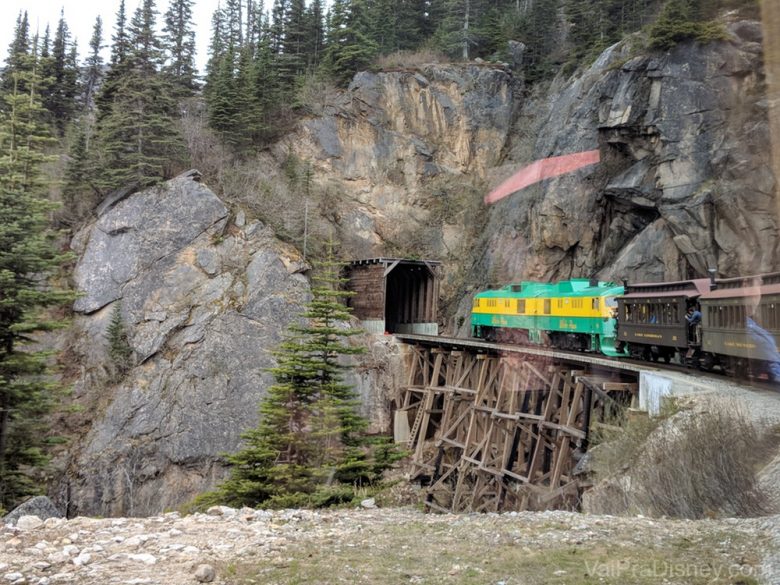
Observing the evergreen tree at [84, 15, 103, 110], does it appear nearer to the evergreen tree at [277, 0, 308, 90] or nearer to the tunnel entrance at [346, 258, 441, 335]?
the evergreen tree at [277, 0, 308, 90]

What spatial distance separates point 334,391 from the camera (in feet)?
58.8

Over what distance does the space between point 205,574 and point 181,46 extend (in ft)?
180

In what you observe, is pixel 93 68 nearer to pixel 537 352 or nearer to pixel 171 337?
pixel 171 337

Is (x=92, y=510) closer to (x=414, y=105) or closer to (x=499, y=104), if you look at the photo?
(x=414, y=105)

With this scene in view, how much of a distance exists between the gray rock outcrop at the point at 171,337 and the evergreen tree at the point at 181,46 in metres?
16.5

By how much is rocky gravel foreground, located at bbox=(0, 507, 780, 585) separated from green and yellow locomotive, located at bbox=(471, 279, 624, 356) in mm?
13947

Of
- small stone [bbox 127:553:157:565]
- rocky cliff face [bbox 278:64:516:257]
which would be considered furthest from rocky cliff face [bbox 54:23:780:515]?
small stone [bbox 127:553:157:565]

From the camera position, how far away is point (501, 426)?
2206 cm

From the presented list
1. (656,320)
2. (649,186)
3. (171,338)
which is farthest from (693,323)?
(171,338)

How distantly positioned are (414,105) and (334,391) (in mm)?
30812

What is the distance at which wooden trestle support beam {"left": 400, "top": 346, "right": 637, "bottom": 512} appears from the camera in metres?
17.0

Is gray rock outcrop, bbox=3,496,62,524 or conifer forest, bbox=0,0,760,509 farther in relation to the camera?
conifer forest, bbox=0,0,760,509

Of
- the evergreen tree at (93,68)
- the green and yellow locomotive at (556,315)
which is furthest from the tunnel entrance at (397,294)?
the evergreen tree at (93,68)

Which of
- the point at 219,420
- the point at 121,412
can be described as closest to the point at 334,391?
the point at 219,420
